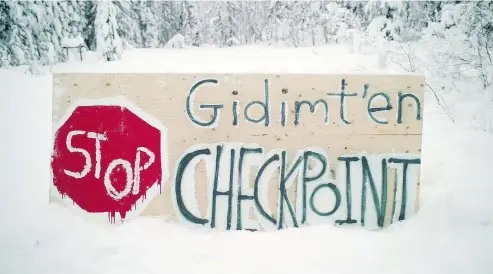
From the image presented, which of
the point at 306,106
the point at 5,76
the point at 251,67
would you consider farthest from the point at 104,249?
the point at 251,67

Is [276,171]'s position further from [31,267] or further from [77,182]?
[31,267]

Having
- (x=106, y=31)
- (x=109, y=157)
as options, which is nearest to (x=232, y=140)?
(x=109, y=157)

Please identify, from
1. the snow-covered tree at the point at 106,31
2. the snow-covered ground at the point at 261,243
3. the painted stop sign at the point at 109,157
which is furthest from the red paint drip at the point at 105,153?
the snow-covered tree at the point at 106,31

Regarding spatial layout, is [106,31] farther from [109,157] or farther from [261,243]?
[261,243]

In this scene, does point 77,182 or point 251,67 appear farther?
point 251,67

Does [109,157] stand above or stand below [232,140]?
below

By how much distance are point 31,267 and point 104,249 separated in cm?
38

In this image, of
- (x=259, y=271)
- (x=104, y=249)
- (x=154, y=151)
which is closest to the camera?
(x=259, y=271)

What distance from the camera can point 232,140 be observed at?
2.55 metres

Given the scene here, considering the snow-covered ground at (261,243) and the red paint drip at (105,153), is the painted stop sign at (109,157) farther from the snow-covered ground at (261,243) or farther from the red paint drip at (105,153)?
the snow-covered ground at (261,243)

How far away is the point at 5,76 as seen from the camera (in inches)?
320

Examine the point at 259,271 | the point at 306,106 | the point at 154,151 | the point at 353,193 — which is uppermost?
the point at 306,106

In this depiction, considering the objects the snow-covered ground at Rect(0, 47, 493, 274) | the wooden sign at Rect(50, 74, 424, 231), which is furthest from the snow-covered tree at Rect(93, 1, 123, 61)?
the wooden sign at Rect(50, 74, 424, 231)

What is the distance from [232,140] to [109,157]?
2.63 feet
